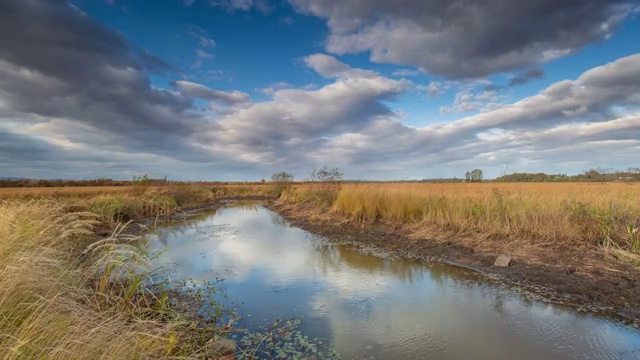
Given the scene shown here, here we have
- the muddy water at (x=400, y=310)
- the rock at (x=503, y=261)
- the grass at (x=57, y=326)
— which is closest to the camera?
the grass at (x=57, y=326)

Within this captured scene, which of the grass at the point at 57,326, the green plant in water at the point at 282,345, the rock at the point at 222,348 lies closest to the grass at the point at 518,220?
the green plant in water at the point at 282,345

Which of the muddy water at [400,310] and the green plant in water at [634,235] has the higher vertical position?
the green plant in water at [634,235]

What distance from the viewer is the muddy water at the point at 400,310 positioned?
13.8 ft

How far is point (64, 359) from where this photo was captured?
227 centimetres

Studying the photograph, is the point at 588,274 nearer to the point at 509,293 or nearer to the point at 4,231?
the point at 509,293

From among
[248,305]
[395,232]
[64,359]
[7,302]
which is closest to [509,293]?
[248,305]

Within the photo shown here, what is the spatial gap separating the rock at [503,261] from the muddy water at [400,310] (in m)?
0.93

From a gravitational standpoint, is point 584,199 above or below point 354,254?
above

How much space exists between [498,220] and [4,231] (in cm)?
1153

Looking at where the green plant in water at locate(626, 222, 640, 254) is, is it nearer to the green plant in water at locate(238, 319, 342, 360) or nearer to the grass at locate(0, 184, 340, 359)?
the green plant in water at locate(238, 319, 342, 360)

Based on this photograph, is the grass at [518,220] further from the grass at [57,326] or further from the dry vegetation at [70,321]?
the grass at [57,326]

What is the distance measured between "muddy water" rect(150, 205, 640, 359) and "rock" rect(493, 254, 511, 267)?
93 centimetres

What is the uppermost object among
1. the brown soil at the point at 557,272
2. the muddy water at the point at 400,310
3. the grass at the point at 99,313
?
the grass at the point at 99,313

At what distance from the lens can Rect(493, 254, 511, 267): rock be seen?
7.66 metres
